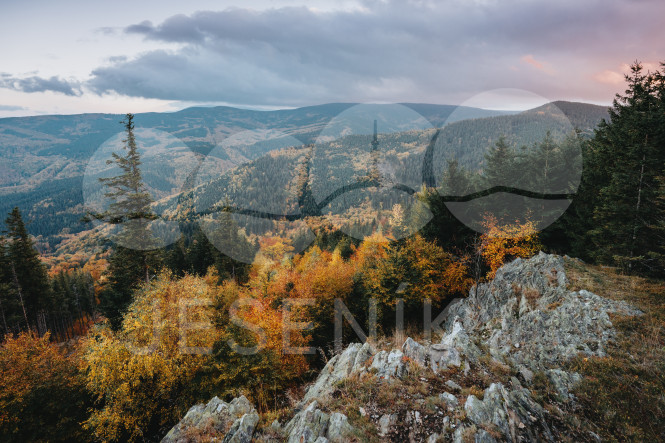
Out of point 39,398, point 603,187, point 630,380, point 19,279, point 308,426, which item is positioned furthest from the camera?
point 19,279

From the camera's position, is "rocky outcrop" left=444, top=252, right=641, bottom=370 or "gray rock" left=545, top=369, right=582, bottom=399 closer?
"gray rock" left=545, top=369, right=582, bottom=399

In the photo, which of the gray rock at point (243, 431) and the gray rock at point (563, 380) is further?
the gray rock at point (243, 431)

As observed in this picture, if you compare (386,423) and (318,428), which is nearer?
(386,423)

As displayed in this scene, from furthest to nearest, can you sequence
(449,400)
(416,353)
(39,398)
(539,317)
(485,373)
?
(39,398), (539,317), (416,353), (485,373), (449,400)

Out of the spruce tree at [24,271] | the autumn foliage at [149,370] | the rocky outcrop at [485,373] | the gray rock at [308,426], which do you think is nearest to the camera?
the rocky outcrop at [485,373]

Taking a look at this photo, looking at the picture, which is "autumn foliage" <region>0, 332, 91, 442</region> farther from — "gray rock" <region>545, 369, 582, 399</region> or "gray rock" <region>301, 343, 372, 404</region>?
"gray rock" <region>545, 369, 582, 399</region>

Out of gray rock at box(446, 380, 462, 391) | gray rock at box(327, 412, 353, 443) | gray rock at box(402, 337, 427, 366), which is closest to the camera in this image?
gray rock at box(327, 412, 353, 443)

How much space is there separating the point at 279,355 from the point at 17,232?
38805 mm

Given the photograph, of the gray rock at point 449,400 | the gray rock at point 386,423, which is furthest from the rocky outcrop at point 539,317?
the gray rock at point 386,423

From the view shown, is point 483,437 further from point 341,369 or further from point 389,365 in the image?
point 341,369

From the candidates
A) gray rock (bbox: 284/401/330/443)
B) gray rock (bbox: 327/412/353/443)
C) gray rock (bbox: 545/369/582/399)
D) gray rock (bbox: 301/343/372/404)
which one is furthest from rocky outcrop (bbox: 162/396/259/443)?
gray rock (bbox: 545/369/582/399)

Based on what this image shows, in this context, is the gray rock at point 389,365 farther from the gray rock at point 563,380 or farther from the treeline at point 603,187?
the treeline at point 603,187

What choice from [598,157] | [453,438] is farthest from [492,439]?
[598,157]

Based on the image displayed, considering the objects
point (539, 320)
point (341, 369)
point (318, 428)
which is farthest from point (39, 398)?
point (539, 320)
